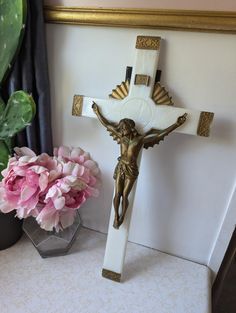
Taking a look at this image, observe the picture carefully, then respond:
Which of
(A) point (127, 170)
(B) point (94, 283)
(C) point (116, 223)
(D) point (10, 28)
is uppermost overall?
(D) point (10, 28)

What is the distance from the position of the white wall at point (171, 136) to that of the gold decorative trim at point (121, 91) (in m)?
0.04

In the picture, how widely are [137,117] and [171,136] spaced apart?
0.11 meters

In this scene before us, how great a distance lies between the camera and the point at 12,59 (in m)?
0.62

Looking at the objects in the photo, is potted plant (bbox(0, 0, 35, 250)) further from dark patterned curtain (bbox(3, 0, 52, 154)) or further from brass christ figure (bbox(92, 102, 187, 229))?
brass christ figure (bbox(92, 102, 187, 229))

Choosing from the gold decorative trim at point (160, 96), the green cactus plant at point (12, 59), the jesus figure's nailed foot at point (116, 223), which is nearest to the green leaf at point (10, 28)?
the green cactus plant at point (12, 59)

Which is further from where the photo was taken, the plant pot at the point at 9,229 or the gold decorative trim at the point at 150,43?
the plant pot at the point at 9,229

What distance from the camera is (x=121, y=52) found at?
620mm

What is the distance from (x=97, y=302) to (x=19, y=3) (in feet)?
2.27

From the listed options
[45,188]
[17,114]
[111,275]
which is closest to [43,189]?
[45,188]

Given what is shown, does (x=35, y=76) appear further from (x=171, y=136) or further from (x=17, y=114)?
(x=171, y=136)

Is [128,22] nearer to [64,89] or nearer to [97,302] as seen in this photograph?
[64,89]

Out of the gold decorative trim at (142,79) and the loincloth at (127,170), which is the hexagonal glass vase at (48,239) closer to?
the loincloth at (127,170)

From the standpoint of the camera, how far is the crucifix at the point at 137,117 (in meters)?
0.56

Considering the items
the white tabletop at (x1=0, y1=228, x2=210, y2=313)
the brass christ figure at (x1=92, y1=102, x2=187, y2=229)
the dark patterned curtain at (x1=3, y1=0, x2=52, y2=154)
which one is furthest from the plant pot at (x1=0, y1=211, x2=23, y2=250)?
the brass christ figure at (x1=92, y1=102, x2=187, y2=229)
